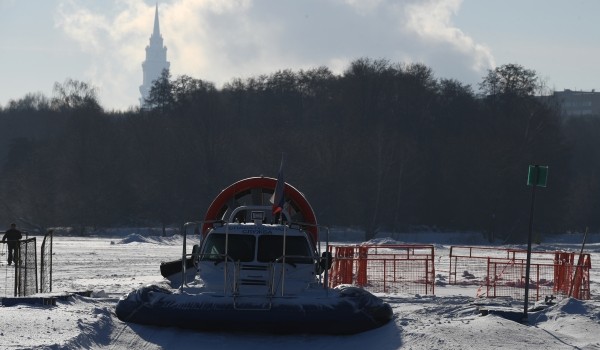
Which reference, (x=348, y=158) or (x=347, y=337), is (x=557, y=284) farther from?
(x=348, y=158)

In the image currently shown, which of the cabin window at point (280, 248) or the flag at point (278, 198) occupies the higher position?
the flag at point (278, 198)

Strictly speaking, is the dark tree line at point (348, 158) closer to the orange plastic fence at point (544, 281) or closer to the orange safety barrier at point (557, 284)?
the orange plastic fence at point (544, 281)

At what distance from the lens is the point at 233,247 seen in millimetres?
22203

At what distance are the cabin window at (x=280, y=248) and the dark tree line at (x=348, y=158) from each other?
6422cm

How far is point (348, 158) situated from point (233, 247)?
226 ft

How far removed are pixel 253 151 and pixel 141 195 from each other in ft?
31.0

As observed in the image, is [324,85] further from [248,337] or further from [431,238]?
[248,337]

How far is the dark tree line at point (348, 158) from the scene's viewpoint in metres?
88.2

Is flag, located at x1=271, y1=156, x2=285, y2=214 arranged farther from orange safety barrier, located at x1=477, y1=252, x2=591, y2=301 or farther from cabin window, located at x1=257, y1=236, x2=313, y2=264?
orange safety barrier, located at x1=477, y1=252, x2=591, y2=301

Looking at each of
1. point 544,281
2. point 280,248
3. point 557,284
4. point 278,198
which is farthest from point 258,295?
point 544,281

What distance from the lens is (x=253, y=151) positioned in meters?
Result: 96.2

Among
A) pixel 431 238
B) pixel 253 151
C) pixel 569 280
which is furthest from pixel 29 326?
pixel 253 151

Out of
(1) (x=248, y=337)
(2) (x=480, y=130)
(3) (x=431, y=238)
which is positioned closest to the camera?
(1) (x=248, y=337)

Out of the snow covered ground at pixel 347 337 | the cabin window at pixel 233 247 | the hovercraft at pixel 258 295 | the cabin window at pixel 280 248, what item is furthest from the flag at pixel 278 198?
Result: the snow covered ground at pixel 347 337
